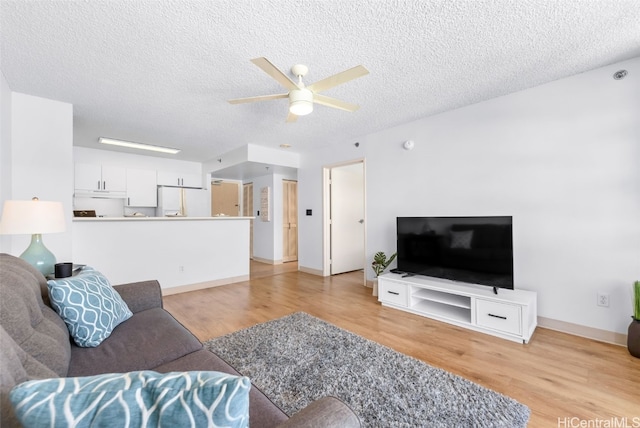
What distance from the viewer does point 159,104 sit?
3.12m

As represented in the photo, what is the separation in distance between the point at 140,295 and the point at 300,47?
7.27 ft

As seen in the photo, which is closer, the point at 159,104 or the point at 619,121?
the point at 619,121

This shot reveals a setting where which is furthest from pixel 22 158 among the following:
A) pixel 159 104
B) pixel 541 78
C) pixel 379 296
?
pixel 541 78

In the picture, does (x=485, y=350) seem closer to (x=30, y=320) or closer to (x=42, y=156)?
(x=30, y=320)

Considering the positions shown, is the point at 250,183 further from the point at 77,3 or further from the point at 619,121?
the point at 619,121

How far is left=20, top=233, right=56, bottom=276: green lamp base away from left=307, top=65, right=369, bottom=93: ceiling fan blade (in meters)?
2.68

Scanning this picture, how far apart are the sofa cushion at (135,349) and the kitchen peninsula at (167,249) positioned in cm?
232

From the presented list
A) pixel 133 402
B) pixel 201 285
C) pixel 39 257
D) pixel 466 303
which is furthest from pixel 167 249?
pixel 466 303

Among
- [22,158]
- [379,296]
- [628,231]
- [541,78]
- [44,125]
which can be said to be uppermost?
[541,78]

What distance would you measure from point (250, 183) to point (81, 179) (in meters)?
3.35

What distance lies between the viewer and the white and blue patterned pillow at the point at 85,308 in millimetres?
1377

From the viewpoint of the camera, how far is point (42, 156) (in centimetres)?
294

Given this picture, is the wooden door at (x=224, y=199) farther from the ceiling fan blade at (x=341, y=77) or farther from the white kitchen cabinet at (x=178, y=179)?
the ceiling fan blade at (x=341, y=77)

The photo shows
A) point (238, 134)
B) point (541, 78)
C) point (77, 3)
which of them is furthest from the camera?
point (238, 134)
